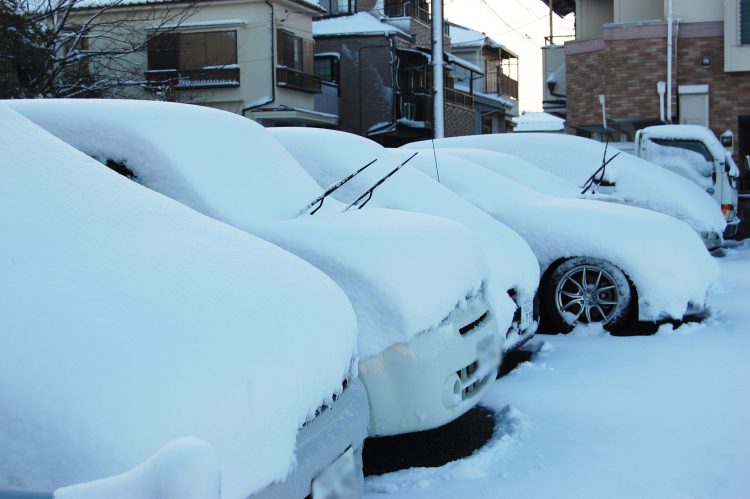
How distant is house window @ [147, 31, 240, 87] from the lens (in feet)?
86.5

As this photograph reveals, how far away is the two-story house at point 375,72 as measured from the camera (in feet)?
107

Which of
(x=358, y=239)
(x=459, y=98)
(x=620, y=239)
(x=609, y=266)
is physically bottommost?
(x=609, y=266)

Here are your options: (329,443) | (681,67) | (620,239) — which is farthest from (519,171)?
(681,67)

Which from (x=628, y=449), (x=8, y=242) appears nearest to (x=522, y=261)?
(x=628, y=449)

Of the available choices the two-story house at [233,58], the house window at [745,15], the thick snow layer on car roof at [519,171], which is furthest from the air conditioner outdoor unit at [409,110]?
the thick snow layer on car roof at [519,171]

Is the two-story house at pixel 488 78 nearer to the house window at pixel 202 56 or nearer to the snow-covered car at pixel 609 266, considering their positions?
the house window at pixel 202 56

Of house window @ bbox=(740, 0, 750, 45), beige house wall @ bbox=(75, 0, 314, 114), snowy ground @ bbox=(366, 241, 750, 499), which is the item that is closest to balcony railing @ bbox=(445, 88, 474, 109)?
beige house wall @ bbox=(75, 0, 314, 114)

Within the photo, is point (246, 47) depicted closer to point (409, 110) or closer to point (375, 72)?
point (375, 72)

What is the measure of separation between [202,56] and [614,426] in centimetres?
2370

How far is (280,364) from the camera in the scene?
2344 mm

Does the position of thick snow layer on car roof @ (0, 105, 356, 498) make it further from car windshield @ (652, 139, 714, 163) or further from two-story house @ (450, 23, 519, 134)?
two-story house @ (450, 23, 519, 134)

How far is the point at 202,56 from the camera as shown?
26.7 m

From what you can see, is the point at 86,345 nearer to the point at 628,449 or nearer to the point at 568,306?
the point at 628,449

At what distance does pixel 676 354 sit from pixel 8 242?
485 cm
